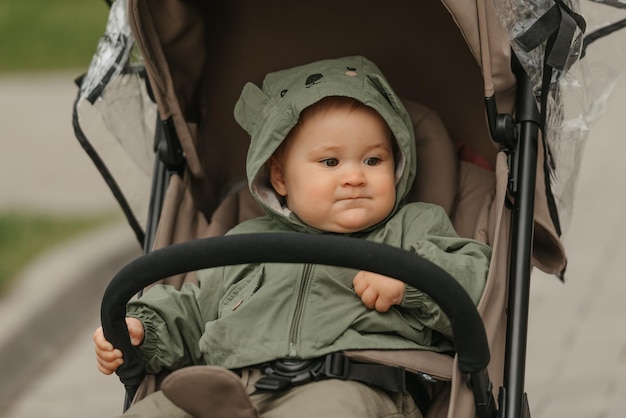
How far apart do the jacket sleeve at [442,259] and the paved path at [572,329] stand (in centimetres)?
131

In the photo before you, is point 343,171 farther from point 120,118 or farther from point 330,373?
point 120,118

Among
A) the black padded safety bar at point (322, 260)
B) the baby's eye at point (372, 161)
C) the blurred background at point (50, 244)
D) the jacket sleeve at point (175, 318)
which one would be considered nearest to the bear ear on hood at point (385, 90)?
the baby's eye at point (372, 161)

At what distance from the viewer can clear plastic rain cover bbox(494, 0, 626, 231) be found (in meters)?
3.00

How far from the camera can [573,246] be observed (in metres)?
A: 5.36

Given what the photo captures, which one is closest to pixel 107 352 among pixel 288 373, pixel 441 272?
pixel 288 373

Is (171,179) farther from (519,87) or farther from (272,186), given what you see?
(519,87)

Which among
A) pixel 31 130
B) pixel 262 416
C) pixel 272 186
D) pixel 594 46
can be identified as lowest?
pixel 262 416

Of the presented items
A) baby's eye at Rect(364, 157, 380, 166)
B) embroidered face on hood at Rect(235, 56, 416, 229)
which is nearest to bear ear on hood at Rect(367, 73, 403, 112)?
embroidered face on hood at Rect(235, 56, 416, 229)

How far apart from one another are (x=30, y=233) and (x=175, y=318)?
3.24 m

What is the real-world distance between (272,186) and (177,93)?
46 centimetres

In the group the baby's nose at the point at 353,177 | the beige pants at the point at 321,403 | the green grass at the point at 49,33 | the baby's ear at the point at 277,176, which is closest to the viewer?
the beige pants at the point at 321,403

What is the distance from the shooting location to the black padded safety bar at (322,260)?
7.10 ft

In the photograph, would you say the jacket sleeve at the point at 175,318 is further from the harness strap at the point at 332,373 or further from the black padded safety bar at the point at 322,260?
the black padded safety bar at the point at 322,260

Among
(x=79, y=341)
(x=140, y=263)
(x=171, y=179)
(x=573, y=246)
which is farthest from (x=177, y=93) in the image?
(x=573, y=246)
